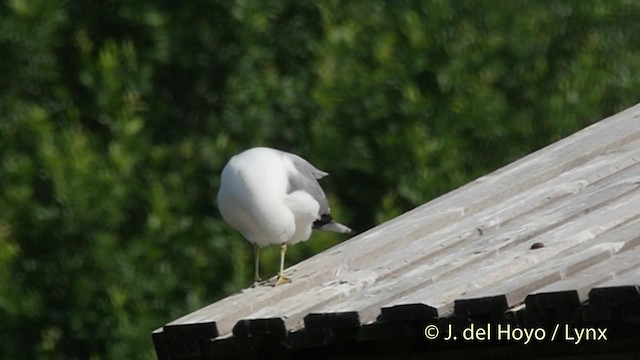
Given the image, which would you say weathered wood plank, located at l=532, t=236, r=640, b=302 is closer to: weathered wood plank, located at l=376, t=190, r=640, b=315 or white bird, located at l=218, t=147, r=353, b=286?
weathered wood plank, located at l=376, t=190, r=640, b=315

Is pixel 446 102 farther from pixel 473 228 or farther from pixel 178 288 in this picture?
pixel 473 228

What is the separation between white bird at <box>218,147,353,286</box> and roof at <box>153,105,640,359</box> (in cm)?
63

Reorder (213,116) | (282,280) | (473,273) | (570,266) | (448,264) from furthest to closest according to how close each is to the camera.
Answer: (213,116)
(282,280)
(448,264)
(473,273)
(570,266)

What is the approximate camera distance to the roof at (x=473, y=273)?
4121 mm

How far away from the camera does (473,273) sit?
464cm

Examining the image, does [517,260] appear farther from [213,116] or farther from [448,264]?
[213,116]

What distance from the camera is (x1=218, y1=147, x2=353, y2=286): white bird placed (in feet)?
21.6

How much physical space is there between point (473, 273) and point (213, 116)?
7.76 meters

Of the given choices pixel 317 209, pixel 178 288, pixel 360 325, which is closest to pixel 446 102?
pixel 178 288

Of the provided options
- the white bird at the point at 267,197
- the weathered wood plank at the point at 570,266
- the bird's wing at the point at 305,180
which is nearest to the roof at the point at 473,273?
the weathered wood plank at the point at 570,266

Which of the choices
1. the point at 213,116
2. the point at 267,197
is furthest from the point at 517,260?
the point at 213,116

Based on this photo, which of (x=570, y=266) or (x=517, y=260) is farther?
(x=517, y=260)

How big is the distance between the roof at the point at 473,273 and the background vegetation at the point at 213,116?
476 centimetres

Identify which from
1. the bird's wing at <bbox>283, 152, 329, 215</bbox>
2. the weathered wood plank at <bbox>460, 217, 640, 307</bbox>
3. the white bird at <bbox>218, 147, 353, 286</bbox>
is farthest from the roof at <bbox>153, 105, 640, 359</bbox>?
the bird's wing at <bbox>283, 152, 329, 215</bbox>
